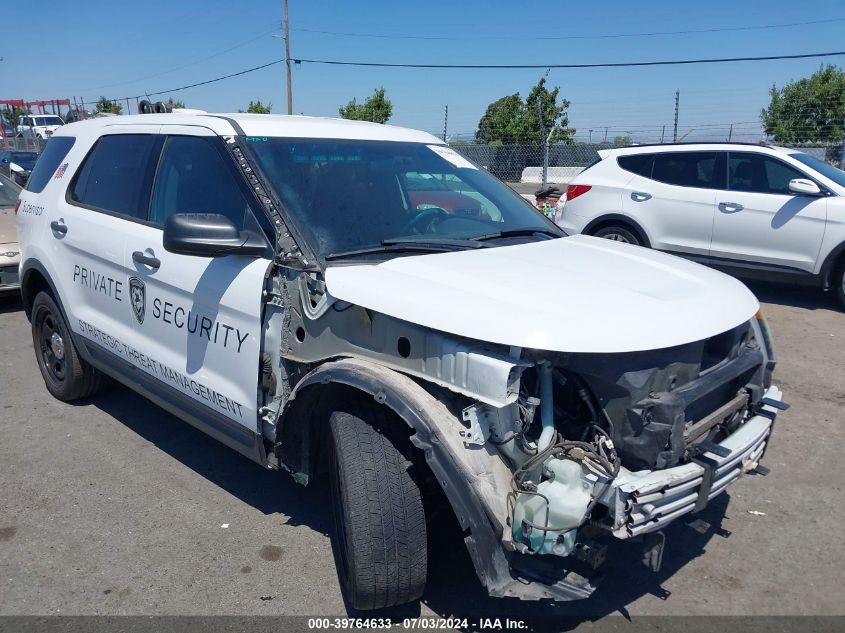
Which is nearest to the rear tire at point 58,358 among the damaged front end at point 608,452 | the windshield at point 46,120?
the damaged front end at point 608,452

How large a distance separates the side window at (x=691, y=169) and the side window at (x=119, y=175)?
6658 mm

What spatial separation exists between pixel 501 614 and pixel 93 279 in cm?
305

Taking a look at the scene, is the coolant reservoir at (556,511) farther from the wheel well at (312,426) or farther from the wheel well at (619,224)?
the wheel well at (619,224)

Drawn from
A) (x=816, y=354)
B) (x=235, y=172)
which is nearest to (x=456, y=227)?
(x=235, y=172)

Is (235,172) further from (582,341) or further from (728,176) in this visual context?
(728,176)

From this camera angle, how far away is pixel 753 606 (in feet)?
10.1

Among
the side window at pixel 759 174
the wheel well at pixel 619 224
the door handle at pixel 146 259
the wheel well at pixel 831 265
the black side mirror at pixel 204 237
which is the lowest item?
the wheel well at pixel 831 265

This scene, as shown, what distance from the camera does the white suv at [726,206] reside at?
7789mm

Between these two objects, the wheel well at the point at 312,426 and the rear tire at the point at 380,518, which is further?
the wheel well at the point at 312,426

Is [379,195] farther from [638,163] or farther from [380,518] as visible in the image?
[638,163]

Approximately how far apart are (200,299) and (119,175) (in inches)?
52.5

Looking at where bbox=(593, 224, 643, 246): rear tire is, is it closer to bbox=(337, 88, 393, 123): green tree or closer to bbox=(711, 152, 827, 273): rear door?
bbox=(711, 152, 827, 273): rear door

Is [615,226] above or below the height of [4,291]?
above

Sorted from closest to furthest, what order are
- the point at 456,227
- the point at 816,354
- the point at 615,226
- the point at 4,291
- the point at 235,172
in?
1. the point at 235,172
2. the point at 456,227
3. the point at 816,354
4. the point at 4,291
5. the point at 615,226
